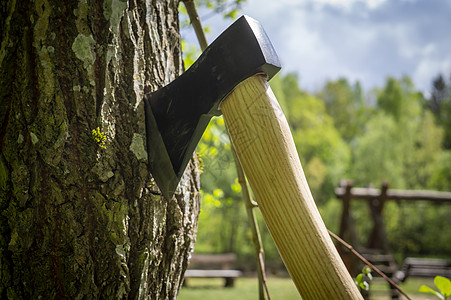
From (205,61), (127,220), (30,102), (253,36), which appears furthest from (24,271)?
(253,36)

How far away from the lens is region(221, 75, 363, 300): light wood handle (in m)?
0.67

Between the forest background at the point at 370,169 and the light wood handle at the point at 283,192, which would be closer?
the light wood handle at the point at 283,192

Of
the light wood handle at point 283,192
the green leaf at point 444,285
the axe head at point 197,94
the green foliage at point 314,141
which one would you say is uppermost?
the green foliage at point 314,141

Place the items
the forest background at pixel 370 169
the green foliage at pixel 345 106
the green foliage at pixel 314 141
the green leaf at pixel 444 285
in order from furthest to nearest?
the green foliage at pixel 345 106, the green foliage at pixel 314 141, the forest background at pixel 370 169, the green leaf at pixel 444 285

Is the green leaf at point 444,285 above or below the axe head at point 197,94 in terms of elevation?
below

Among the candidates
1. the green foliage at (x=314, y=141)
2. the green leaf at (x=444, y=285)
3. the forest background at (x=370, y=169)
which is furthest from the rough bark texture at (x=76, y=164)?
the green foliage at (x=314, y=141)

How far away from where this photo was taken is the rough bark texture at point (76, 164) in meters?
0.84

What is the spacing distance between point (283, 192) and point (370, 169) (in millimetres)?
27559

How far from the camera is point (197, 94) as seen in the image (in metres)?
0.86

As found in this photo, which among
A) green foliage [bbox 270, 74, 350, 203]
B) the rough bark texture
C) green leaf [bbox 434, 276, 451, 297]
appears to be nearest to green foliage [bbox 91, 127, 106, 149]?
the rough bark texture

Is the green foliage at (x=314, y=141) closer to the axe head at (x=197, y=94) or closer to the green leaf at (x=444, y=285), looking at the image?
the green leaf at (x=444, y=285)

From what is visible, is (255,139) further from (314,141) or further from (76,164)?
(314,141)

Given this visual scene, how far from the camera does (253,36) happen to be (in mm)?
805

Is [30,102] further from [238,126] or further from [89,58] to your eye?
[238,126]
